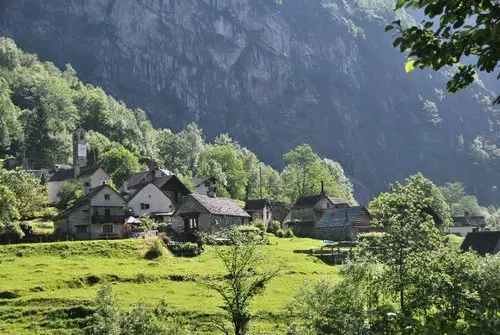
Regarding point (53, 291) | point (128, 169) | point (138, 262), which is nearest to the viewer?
point (53, 291)

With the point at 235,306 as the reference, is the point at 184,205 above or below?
above

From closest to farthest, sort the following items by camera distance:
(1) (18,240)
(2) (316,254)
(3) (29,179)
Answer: (1) (18,240) → (2) (316,254) → (3) (29,179)

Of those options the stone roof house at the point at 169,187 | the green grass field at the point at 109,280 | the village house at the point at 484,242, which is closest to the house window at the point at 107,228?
the green grass field at the point at 109,280

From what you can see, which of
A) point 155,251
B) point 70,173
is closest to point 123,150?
point 70,173

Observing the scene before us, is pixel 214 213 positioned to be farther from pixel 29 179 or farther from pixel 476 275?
pixel 476 275

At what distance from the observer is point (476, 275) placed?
4072 cm

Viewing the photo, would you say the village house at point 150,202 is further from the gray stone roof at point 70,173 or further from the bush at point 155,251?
the bush at point 155,251

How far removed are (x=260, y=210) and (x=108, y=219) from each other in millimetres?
36376

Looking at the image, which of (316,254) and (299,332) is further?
(316,254)

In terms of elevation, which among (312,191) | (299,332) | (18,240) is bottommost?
(299,332)

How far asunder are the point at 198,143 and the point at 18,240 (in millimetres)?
115023

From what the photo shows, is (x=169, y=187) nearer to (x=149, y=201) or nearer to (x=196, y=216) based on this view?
(x=149, y=201)

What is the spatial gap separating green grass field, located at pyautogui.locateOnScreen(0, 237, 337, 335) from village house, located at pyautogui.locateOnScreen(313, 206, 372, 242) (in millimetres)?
24533

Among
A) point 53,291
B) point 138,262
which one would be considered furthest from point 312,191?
point 53,291
